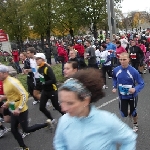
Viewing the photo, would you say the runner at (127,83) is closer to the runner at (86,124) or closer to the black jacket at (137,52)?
the runner at (86,124)

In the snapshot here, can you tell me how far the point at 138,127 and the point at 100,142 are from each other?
3.89m

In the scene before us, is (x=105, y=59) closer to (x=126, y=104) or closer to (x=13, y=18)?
(x=126, y=104)

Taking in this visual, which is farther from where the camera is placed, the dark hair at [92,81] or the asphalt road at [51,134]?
the asphalt road at [51,134]

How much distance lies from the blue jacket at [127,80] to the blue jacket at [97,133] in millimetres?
2797

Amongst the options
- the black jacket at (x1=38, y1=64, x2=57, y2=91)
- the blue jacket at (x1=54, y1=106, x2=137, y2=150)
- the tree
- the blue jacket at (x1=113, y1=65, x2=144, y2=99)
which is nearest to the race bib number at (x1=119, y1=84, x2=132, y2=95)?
the blue jacket at (x1=113, y1=65, x2=144, y2=99)

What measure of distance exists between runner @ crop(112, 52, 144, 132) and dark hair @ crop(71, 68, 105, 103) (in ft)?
8.64

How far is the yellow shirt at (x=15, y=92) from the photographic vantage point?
442 cm

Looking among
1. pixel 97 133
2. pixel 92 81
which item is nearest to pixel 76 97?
pixel 92 81

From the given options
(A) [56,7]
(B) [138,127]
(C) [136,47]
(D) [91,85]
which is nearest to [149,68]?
(C) [136,47]

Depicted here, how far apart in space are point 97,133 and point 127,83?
3054 mm

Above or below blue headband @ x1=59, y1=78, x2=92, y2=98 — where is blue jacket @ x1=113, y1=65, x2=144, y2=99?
below

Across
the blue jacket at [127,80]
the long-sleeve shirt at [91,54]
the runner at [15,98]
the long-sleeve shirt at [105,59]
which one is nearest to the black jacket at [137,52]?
the long-sleeve shirt at [105,59]

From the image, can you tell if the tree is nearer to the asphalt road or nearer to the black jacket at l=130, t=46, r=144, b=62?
the black jacket at l=130, t=46, r=144, b=62

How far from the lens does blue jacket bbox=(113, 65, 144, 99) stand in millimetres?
4734
